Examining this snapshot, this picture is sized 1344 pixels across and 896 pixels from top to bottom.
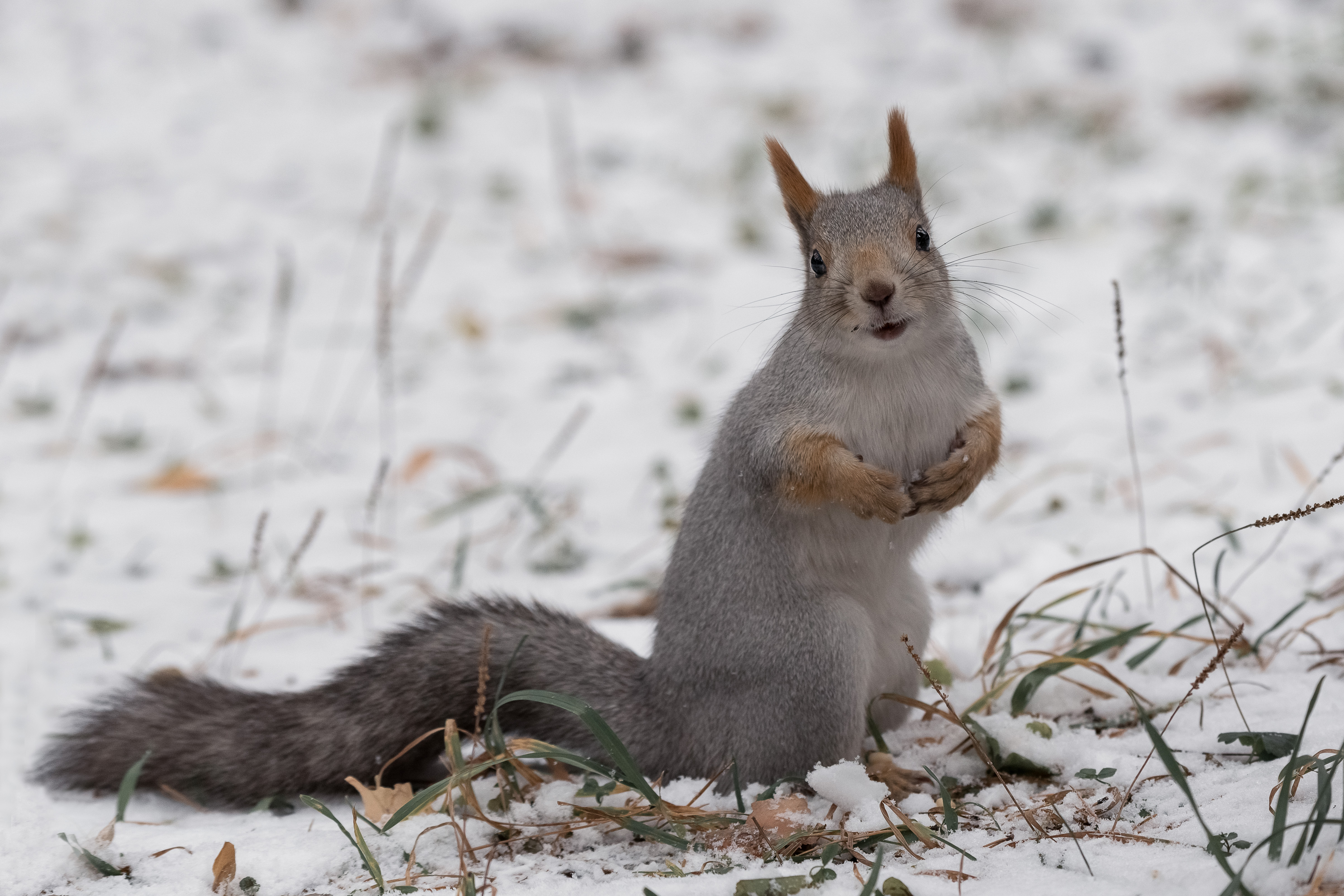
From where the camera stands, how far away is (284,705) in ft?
7.35

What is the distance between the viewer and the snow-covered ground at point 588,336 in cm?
216

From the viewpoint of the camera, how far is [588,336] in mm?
5281

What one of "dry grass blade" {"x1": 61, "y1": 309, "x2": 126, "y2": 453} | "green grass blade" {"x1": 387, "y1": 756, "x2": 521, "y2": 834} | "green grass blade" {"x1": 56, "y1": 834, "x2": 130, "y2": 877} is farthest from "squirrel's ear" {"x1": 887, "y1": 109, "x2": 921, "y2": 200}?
"dry grass blade" {"x1": 61, "y1": 309, "x2": 126, "y2": 453}

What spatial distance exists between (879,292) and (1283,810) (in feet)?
3.11

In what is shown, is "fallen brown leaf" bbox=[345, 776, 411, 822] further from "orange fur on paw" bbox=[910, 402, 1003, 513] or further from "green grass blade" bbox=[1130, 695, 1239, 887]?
"green grass blade" bbox=[1130, 695, 1239, 887]

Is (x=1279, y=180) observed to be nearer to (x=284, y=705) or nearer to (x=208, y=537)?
(x=208, y=537)

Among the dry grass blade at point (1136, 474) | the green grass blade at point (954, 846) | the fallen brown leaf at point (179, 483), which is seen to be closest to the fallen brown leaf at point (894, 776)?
the green grass blade at point (954, 846)

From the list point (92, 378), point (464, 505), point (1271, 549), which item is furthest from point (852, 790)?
point (92, 378)

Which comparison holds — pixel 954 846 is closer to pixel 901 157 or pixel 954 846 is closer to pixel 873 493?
pixel 873 493

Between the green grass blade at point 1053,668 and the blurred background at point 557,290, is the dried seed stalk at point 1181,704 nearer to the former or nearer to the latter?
the green grass blade at point 1053,668

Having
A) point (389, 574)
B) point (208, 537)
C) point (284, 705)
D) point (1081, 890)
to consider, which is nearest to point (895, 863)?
point (1081, 890)

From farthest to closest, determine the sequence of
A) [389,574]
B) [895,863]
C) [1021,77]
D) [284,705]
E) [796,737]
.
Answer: [1021,77], [389,574], [284,705], [796,737], [895,863]

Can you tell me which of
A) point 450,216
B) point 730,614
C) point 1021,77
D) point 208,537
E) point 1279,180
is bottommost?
point 208,537

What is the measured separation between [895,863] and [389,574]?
1916 millimetres
